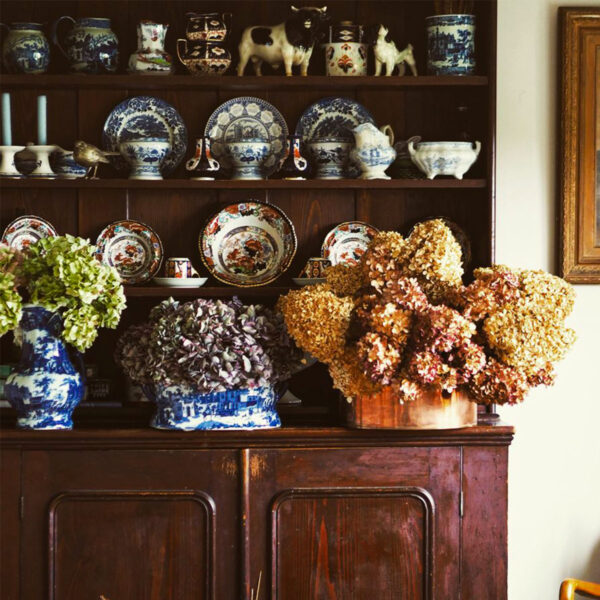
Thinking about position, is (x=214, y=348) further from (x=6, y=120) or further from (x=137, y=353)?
(x=6, y=120)

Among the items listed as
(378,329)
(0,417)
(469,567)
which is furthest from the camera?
(0,417)

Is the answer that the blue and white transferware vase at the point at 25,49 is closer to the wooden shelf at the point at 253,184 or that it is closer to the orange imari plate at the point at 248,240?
the wooden shelf at the point at 253,184

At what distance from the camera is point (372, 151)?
2596mm

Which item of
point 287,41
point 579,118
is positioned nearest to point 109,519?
point 287,41

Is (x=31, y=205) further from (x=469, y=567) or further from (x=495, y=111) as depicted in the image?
(x=469, y=567)

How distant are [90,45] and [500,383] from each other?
1.51 m

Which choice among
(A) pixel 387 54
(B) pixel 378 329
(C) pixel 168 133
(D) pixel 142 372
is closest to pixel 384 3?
(A) pixel 387 54

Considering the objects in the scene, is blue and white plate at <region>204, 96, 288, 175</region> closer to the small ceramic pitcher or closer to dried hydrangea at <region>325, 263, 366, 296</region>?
the small ceramic pitcher

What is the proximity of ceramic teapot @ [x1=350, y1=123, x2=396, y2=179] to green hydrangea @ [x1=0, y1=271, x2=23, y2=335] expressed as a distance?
1.02m

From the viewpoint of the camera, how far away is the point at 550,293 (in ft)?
6.95

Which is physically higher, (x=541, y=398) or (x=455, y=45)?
(x=455, y=45)

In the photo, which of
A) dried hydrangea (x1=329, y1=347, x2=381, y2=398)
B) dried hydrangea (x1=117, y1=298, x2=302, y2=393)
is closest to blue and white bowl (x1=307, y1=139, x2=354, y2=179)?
dried hydrangea (x1=117, y1=298, x2=302, y2=393)

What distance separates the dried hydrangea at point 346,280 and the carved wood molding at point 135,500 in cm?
62

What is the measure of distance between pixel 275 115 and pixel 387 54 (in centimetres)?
38
